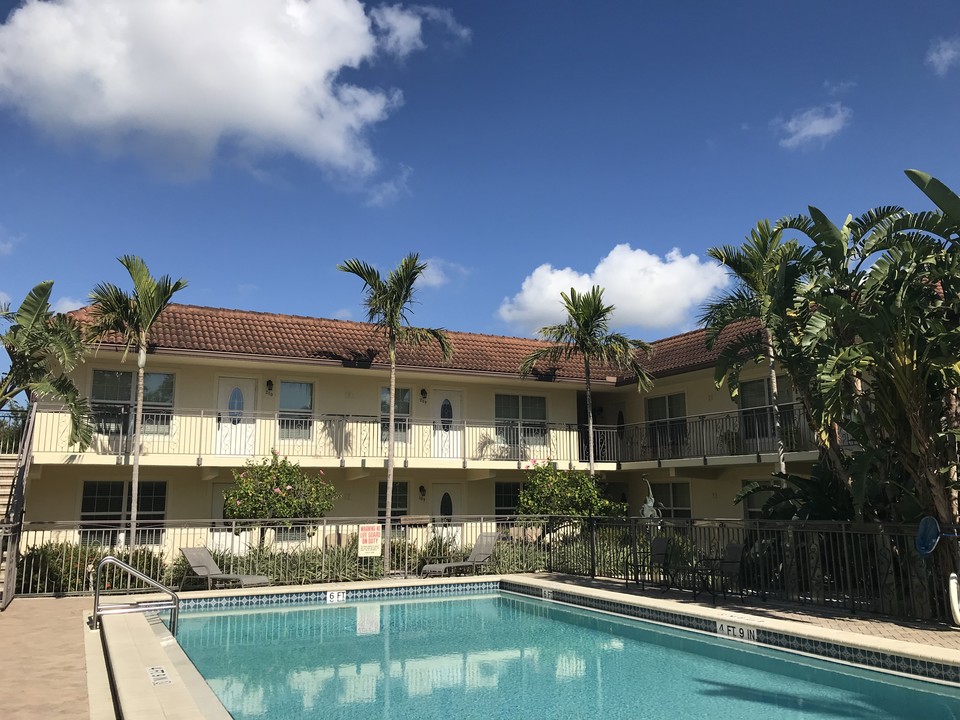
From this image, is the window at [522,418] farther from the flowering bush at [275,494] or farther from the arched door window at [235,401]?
the arched door window at [235,401]

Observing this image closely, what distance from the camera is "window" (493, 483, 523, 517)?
77.5 feet

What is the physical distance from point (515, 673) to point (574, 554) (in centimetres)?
840

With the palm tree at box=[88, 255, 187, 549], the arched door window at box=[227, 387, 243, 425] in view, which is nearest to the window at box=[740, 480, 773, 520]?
the arched door window at box=[227, 387, 243, 425]

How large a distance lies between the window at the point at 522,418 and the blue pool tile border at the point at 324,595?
21.1ft

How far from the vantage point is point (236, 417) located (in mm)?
19609

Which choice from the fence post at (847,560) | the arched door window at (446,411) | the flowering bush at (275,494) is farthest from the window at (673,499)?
the fence post at (847,560)

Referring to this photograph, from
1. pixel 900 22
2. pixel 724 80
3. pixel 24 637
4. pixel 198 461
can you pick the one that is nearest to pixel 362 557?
pixel 198 461

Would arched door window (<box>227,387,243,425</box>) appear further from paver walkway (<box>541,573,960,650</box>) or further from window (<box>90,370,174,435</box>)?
paver walkway (<box>541,573,960,650</box>)

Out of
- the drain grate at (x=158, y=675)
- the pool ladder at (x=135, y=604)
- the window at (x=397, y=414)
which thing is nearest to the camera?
the drain grate at (x=158, y=675)

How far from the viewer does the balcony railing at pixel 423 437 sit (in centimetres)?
1812

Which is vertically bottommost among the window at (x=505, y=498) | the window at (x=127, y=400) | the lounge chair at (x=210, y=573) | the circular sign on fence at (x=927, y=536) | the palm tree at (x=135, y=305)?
the lounge chair at (x=210, y=573)

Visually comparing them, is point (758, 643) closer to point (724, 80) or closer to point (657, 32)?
point (724, 80)

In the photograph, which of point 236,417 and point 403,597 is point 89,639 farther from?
point 236,417

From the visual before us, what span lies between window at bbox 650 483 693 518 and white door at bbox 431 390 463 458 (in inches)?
264
